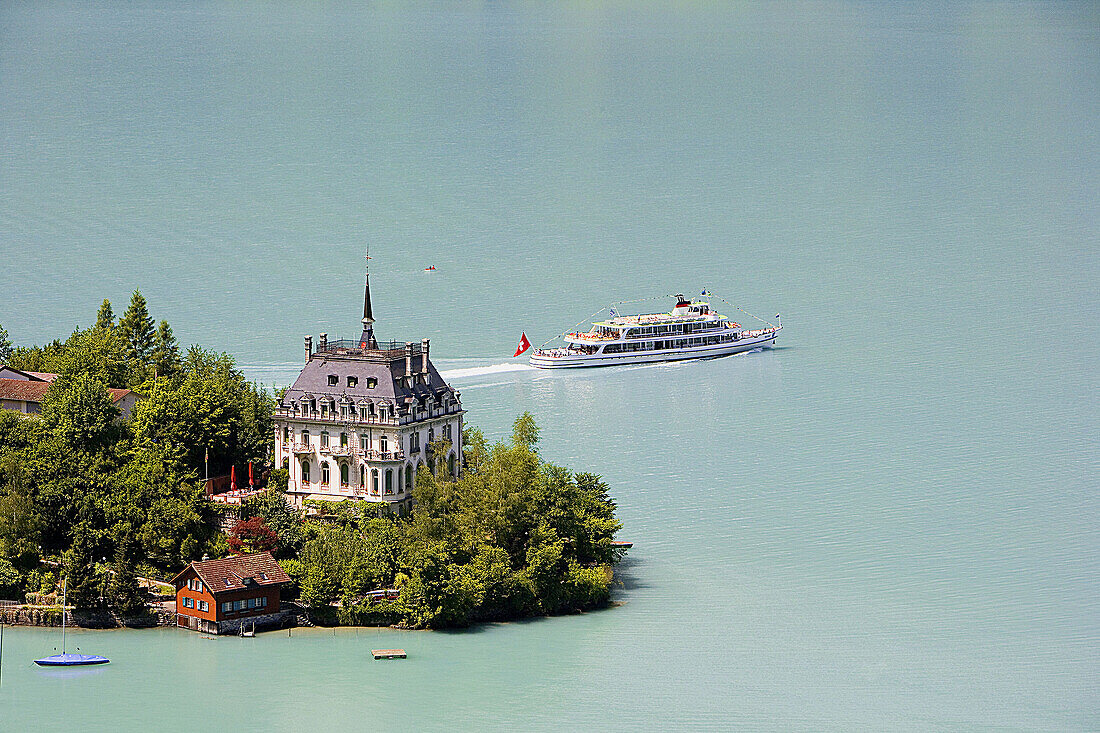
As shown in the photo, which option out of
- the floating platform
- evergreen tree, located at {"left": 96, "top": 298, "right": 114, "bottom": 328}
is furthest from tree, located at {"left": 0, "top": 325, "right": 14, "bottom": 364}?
the floating platform

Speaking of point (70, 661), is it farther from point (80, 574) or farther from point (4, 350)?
point (4, 350)

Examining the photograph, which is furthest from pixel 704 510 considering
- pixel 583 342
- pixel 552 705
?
pixel 583 342

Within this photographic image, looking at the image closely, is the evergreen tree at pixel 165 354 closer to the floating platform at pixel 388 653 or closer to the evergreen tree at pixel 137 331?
the evergreen tree at pixel 137 331

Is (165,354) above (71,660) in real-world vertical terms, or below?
above

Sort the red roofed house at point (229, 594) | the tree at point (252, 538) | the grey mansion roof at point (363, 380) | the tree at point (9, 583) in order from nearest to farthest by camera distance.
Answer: the red roofed house at point (229, 594) < the tree at point (9, 583) < the tree at point (252, 538) < the grey mansion roof at point (363, 380)

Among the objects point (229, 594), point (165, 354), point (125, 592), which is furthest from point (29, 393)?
point (229, 594)

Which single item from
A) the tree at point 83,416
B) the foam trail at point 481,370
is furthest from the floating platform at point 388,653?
the foam trail at point 481,370
